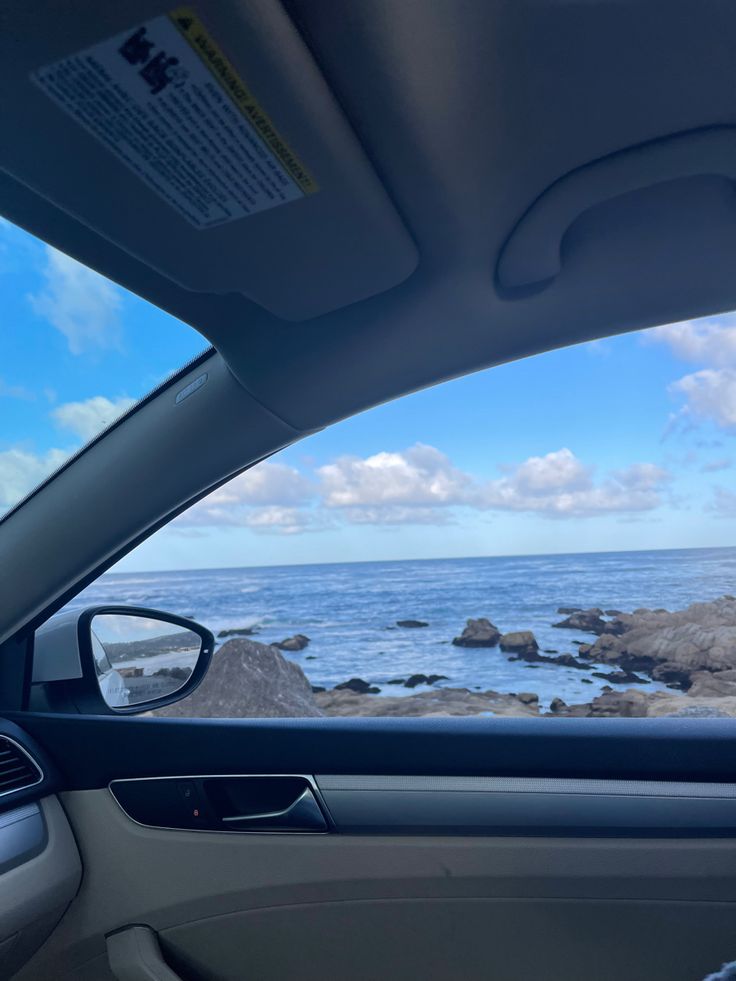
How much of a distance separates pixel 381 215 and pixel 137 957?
6.76ft

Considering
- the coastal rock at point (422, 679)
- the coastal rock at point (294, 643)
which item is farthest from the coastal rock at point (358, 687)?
the coastal rock at point (294, 643)

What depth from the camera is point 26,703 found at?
223 cm

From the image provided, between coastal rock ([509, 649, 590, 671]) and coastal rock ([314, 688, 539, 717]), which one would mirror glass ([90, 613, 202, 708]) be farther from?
coastal rock ([509, 649, 590, 671])

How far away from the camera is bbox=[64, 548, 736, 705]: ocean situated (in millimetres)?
3148

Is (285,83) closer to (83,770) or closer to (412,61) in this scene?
(412,61)

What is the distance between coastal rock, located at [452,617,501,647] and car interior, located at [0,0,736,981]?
1755 mm

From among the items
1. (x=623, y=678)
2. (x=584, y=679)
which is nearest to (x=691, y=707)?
(x=623, y=678)

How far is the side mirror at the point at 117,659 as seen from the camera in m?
2.24

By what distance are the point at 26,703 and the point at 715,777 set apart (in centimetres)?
208

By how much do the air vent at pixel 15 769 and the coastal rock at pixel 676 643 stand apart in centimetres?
229

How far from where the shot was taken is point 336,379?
183 cm

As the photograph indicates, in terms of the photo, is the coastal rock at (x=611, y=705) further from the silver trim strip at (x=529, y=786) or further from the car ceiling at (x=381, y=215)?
the car ceiling at (x=381, y=215)

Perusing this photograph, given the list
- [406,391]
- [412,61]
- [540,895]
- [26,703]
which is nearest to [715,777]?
[540,895]

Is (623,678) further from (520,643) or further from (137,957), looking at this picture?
(137,957)
